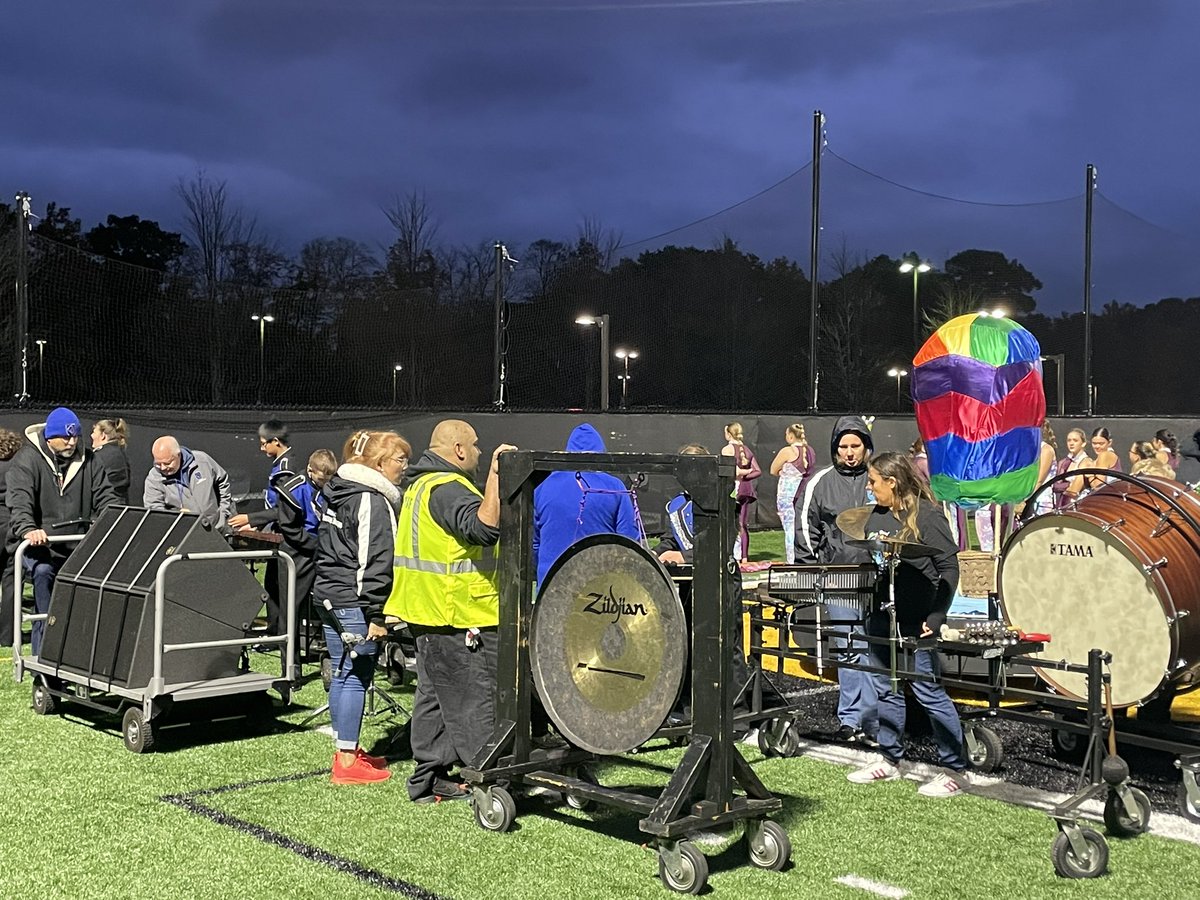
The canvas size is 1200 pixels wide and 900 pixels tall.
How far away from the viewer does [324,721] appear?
807cm

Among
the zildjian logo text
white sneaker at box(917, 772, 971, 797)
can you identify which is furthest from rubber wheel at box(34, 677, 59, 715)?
white sneaker at box(917, 772, 971, 797)

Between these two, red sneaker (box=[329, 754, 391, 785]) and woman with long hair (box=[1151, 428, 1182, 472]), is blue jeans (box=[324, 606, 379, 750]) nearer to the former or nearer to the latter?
red sneaker (box=[329, 754, 391, 785])

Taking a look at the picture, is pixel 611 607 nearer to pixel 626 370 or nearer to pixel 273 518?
pixel 273 518

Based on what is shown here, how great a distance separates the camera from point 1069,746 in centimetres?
711

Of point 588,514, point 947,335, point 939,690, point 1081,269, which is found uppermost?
point 1081,269

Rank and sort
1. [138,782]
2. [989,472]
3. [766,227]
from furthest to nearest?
1. [766,227]
2. [989,472]
3. [138,782]

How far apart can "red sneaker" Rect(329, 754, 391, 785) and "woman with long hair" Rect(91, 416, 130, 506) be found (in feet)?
13.5

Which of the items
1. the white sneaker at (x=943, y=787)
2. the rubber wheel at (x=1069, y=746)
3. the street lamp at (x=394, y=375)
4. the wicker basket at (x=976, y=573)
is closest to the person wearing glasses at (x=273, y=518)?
the white sneaker at (x=943, y=787)

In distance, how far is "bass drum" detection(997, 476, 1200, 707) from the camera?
595 centimetres

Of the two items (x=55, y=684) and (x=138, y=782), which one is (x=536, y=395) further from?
(x=138, y=782)

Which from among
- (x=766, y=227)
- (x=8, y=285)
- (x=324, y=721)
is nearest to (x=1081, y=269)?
(x=766, y=227)

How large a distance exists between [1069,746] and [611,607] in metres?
3.33

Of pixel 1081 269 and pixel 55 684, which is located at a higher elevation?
pixel 1081 269

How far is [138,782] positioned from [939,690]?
4.21 meters
